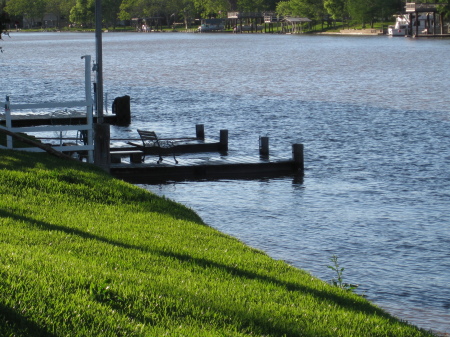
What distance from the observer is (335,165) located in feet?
92.8

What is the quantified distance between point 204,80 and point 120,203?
58519 millimetres

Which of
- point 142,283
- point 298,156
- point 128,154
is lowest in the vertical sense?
point 298,156

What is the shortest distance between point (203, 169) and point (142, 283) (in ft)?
53.8

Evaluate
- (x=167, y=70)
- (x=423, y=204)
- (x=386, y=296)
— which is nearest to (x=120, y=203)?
(x=386, y=296)

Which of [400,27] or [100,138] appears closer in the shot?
[100,138]

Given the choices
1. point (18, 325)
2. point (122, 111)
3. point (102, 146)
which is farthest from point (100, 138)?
point (122, 111)

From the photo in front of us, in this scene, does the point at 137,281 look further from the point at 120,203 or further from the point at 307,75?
the point at 307,75

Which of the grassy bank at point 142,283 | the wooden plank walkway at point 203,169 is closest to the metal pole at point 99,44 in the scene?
the wooden plank walkway at point 203,169

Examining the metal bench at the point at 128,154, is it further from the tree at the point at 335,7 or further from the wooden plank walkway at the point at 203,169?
the tree at the point at 335,7

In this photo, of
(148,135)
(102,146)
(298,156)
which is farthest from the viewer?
(148,135)

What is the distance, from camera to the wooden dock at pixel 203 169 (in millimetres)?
24219

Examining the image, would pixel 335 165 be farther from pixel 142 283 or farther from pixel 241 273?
pixel 142 283

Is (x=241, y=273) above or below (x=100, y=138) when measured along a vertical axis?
below

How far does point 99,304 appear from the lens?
7543mm
